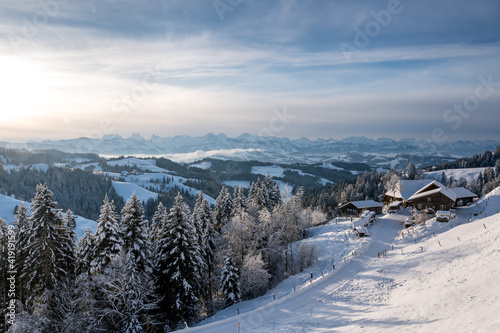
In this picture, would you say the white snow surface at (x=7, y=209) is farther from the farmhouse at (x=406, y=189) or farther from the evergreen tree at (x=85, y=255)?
the farmhouse at (x=406, y=189)

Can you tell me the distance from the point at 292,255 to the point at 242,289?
11.7m

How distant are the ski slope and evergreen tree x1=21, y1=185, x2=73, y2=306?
666 inches

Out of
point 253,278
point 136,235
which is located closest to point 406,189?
point 253,278

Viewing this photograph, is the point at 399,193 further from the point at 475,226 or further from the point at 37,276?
the point at 37,276

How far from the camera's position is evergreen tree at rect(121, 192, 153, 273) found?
29562 mm

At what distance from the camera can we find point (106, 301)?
26484 millimetres

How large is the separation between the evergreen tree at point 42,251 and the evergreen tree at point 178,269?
33.5 feet

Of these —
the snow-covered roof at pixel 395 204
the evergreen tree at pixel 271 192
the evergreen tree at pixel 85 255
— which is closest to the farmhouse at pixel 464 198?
the snow-covered roof at pixel 395 204

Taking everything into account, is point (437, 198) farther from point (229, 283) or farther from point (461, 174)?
point (461, 174)

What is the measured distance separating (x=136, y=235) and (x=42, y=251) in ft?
29.1

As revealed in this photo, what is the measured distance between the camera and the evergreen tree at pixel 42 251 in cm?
2684

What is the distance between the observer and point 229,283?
34.3 m

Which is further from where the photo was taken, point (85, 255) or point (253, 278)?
point (253, 278)

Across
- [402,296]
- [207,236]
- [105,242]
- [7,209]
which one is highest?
[105,242]
